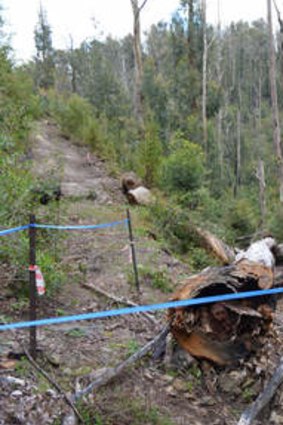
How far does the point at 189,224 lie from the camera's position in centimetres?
944

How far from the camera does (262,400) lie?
296 cm

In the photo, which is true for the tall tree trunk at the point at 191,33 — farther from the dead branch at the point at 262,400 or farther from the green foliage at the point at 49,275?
the dead branch at the point at 262,400

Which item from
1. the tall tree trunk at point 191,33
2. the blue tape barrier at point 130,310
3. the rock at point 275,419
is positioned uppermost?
the tall tree trunk at point 191,33

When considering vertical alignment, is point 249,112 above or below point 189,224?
above

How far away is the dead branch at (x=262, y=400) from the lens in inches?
111

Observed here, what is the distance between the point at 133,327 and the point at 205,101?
1999 cm

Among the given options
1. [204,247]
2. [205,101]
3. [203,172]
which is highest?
[205,101]

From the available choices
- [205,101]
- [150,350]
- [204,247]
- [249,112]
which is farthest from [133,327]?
[249,112]

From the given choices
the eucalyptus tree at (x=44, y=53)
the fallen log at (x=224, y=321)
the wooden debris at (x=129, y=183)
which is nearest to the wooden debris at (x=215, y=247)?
the wooden debris at (x=129, y=183)

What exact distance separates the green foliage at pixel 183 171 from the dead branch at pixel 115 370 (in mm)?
8095

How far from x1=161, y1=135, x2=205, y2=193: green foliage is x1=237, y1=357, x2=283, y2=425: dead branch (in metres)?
8.56

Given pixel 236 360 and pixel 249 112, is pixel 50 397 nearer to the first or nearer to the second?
pixel 236 360

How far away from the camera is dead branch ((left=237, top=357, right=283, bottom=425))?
2.81 metres

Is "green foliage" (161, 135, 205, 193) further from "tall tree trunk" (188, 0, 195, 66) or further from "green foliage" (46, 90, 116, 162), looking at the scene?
"tall tree trunk" (188, 0, 195, 66)
